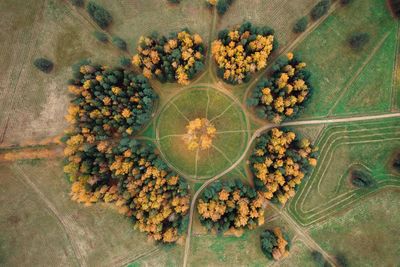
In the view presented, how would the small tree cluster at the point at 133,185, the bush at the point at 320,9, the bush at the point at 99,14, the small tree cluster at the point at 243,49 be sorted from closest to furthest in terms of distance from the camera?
the small tree cluster at the point at 243,49, the small tree cluster at the point at 133,185, the bush at the point at 320,9, the bush at the point at 99,14

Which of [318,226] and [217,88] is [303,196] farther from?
[217,88]

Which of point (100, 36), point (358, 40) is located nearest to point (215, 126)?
point (100, 36)

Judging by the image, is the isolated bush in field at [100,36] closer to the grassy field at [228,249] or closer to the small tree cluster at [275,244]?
the grassy field at [228,249]

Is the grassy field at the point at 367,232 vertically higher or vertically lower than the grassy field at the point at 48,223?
higher

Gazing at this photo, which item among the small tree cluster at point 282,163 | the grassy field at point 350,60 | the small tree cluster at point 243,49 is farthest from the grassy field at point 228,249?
the small tree cluster at point 243,49

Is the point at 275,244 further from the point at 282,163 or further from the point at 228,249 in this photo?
the point at 282,163

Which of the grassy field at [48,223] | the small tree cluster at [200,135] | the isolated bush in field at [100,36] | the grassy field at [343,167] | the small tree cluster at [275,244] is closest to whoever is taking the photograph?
→ the small tree cluster at [275,244]
